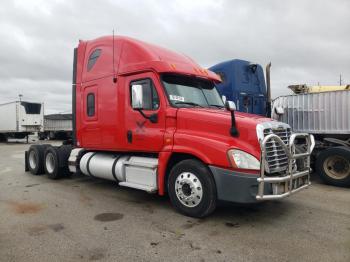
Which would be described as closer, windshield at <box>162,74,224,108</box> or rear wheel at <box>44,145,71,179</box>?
windshield at <box>162,74,224,108</box>

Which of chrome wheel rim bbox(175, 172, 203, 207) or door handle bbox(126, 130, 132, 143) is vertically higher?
door handle bbox(126, 130, 132, 143)

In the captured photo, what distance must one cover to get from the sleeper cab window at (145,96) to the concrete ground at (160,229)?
1855mm

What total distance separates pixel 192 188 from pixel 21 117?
2552cm

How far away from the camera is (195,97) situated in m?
6.14

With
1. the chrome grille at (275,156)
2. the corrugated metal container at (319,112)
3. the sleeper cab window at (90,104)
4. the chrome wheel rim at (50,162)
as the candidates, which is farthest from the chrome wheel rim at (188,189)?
the chrome wheel rim at (50,162)

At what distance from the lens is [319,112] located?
28.8 ft

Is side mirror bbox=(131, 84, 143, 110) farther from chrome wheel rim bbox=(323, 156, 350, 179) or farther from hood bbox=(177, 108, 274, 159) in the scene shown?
chrome wheel rim bbox=(323, 156, 350, 179)

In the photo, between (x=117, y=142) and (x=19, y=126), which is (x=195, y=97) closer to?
(x=117, y=142)

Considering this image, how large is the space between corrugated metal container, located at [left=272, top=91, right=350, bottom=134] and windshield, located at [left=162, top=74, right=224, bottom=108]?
238 centimetres

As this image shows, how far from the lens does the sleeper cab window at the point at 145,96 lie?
18.7 ft

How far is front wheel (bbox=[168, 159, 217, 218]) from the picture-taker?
5.00 metres

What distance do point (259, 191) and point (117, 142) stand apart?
3261 millimetres

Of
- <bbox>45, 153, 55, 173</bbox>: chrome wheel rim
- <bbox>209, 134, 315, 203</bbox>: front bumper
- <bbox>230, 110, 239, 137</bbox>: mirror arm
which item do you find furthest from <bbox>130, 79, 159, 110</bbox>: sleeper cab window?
<bbox>45, 153, 55, 173</bbox>: chrome wheel rim

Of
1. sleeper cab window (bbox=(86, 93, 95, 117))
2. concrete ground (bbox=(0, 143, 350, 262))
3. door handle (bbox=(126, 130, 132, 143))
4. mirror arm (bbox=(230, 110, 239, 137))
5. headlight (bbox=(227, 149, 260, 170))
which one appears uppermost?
sleeper cab window (bbox=(86, 93, 95, 117))
